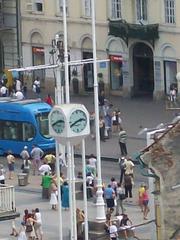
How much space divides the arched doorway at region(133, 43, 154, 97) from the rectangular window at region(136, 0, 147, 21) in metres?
1.71

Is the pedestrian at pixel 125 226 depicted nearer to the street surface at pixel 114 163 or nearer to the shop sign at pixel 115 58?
the street surface at pixel 114 163

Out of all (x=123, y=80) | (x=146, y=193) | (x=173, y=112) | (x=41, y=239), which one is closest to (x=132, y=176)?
(x=146, y=193)

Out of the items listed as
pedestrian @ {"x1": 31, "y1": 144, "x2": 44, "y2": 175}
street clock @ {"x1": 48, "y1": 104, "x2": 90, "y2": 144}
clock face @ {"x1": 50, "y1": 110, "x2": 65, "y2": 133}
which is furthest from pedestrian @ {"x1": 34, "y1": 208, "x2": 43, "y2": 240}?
clock face @ {"x1": 50, "y1": 110, "x2": 65, "y2": 133}

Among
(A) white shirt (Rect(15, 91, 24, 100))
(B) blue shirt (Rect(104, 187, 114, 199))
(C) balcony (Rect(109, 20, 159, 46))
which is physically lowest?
(B) blue shirt (Rect(104, 187, 114, 199))

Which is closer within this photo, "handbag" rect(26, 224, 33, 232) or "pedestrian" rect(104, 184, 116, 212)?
"handbag" rect(26, 224, 33, 232)

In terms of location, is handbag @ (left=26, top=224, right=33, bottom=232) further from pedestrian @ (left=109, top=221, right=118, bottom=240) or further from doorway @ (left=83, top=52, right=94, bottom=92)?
doorway @ (left=83, top=52, right=94, bottom=92)

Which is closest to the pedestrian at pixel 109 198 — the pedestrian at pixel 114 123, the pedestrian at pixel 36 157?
the pedestrian at pixel 36 157

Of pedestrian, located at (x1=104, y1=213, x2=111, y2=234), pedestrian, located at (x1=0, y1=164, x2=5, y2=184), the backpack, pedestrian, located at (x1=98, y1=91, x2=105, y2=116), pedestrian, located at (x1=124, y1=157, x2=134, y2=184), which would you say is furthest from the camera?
pedestrian, located at (x1=98, y1=91, x2=105, y2=116)

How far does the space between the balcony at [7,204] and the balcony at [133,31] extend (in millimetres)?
32003

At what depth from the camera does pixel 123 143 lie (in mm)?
77938

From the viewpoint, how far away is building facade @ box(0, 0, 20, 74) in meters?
102

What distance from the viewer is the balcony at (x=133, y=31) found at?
92.0 meters

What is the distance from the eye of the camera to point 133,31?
9269 cm

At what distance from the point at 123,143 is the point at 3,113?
6940 millimetres
